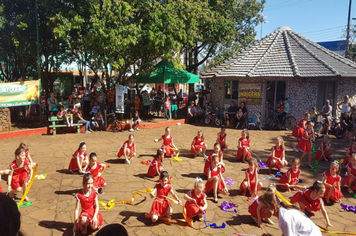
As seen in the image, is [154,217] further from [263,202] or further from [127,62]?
[127,62]

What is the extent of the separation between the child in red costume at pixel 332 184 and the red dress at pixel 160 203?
3771 millimetres

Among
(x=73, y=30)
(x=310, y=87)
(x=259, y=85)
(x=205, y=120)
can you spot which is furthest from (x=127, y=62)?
(x=310, y=87)

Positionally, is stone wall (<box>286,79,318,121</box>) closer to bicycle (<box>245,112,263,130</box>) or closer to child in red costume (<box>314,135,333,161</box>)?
bicycle (<box>245,112,263,130</box>)

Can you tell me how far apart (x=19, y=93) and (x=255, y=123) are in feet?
40.8

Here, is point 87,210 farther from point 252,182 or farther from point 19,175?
point 252,182

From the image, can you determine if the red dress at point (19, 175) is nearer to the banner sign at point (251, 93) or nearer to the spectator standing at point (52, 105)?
the spectator standing at point (52, 105)

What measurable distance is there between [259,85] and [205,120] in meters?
3.87

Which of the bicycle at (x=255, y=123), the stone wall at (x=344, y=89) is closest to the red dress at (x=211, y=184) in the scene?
the bicycle at (x=255, y=123)

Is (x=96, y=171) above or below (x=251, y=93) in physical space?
below

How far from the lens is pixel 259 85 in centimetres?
1742

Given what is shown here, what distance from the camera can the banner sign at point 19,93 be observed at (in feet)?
43.9

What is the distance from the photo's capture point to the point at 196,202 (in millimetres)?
5883

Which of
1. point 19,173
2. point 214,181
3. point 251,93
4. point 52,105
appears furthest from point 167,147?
point 251,93

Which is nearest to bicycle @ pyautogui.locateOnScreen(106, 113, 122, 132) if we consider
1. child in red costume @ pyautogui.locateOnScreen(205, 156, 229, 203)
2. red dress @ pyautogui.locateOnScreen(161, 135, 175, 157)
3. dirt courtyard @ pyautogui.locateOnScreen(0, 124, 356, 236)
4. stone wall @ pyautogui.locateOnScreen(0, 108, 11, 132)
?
dirt courtyard @ pyautogui.locateOnScreen(0, 124, 356, 236)
